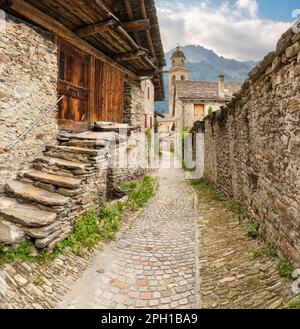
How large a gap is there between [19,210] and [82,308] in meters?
2.14

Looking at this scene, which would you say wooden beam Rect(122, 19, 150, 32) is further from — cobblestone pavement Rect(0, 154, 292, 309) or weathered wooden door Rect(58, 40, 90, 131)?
cobblestone pavement Rect(0, 154, 292, 309)

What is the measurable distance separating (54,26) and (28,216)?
4.94m

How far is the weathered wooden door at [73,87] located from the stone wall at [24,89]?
0.73 meters

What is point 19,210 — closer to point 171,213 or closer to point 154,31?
point 171,213

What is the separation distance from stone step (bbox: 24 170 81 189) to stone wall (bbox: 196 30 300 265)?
3823 millimetres

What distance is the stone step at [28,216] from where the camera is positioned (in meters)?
4.07

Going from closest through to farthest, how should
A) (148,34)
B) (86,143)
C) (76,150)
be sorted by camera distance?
(76,150) < (86,143) < (148,34)

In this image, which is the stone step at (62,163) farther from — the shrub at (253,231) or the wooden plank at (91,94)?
the shrub at (253,231)

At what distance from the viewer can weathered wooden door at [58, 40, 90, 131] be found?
7.03 m

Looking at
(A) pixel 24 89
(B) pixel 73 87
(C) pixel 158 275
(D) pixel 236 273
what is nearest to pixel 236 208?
(D) pixel 236 273

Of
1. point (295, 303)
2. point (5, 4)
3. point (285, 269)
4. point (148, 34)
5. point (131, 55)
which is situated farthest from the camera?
point (148, 34)

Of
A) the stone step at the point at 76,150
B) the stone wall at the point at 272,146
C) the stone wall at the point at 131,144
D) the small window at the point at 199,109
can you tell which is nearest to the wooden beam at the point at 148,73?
the stone wall at the point at 131,144

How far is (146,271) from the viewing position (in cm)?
438

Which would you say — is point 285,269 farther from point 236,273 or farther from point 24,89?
point 24,89
